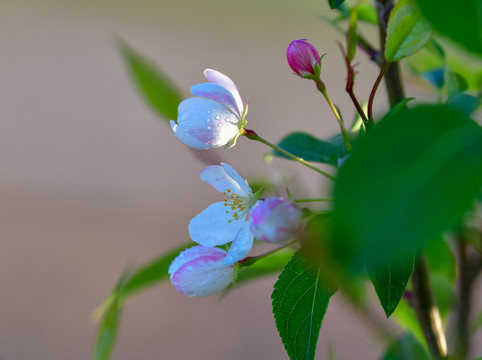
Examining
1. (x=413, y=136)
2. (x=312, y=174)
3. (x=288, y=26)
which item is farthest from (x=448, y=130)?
(x=288, y=26)

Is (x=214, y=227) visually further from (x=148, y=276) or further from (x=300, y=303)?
(x=148, y=276)

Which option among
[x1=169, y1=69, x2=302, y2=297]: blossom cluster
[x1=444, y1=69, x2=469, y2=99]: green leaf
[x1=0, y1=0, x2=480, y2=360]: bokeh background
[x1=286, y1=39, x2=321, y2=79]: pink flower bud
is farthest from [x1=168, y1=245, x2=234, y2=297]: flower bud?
A: [x1=0, y1=0, x2=480, y2=360]: bokeh background

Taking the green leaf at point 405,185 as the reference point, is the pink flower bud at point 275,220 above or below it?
below

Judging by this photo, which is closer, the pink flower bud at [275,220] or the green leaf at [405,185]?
the green leaf at [405,185]

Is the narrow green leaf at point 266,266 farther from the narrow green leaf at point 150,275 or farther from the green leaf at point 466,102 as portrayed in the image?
the green leaf at point 466,102

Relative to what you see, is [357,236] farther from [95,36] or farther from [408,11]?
[95,36]

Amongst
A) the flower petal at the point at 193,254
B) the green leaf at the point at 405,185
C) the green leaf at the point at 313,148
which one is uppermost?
the green leaf at the point at 405,185

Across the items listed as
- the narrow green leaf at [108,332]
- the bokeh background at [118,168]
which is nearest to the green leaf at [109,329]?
the narrow green leaf at [108,332]

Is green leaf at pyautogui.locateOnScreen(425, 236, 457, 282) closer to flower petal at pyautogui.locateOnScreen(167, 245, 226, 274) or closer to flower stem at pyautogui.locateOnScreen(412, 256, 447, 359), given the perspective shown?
flower stem at pyautogui.locateOnScreen(412, 256, 447, 359)
